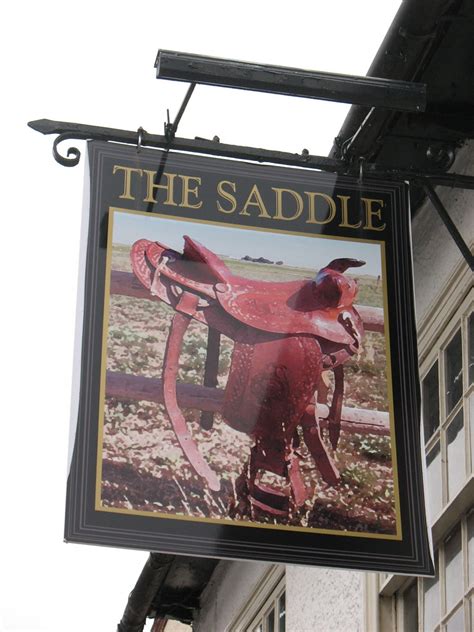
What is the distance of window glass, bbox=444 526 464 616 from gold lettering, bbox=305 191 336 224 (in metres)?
1.62

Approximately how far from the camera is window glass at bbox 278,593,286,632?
32.8 feet

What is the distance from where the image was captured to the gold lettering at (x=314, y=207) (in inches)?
280

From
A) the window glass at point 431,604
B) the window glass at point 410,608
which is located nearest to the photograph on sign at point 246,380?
the window glass at point 431,604

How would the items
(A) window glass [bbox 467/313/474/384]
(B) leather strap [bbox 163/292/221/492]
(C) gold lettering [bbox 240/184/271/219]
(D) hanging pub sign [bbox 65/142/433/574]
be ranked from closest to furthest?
(D) hanging pub sign [bbox 65/142/433/574]
(B) leather strap [bbox 163/292/221/492]
(C) gold lettering [bbox 240/184/271/219]
(A) window glass [bbox 467/313/474/384]

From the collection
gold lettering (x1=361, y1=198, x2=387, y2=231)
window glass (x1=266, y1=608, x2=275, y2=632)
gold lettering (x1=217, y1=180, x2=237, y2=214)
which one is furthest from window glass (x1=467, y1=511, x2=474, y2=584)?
window glass (x1=266, y1=608, x2=275, y2=632)

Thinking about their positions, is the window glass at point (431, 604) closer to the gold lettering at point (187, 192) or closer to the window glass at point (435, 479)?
the window glass at point (435, 479)

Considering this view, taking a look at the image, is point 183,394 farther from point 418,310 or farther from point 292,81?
point 418,310

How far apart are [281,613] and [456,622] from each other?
3321mm

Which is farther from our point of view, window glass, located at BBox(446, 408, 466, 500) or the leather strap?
window glass, located at BBox(446, 408, 466, 500)

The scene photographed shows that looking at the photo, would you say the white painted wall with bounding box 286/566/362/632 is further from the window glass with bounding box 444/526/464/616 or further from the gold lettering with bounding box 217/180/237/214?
the gold lettering with bounding box 217/180/237/214

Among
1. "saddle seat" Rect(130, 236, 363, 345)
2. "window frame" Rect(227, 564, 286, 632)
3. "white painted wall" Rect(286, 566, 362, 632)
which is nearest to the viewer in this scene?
"saddle seat" Rect(130, 236, 363, 345)

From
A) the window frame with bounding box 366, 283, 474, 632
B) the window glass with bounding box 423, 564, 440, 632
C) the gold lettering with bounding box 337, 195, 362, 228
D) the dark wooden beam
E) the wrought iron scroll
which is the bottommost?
the window glass with bounding box 423, 564, 440, 632

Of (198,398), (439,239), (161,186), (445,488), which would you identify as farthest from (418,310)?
(198,398)

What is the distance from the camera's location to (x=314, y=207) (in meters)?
7.15
